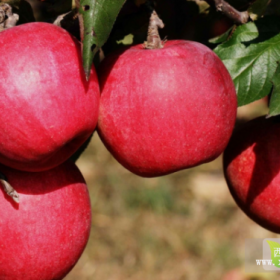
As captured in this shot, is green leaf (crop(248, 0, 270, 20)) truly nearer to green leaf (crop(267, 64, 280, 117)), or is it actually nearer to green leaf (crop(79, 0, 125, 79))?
green leaf (crop(267, 64, 280, 117))

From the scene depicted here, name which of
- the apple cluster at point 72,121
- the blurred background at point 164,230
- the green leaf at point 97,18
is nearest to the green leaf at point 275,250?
the apple cluster at point 72,121

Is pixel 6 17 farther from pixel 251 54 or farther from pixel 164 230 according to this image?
pixel 164 230

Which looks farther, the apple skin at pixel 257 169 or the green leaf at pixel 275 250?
the green leaf at pixel 275 250

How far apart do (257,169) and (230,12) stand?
413 millimetres

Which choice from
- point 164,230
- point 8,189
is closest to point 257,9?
point 8,189

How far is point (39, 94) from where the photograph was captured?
2.72 feet

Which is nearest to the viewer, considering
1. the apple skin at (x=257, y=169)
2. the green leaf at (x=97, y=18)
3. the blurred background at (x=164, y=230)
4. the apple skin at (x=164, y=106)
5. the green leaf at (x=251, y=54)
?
the green leaf at (x=97, y=18)

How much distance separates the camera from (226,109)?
965mm

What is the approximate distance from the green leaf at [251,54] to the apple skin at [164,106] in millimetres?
105

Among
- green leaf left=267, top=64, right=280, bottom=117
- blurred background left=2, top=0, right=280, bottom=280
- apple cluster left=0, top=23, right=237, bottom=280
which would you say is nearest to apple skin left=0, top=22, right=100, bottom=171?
apple cluster left=0, top=23, right=237, bottom=280

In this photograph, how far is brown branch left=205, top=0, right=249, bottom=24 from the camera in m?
1.07

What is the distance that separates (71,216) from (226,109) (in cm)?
42

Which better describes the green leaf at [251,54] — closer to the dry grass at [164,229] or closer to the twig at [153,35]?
the twig at [153,35]

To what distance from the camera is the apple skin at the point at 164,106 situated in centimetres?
91
